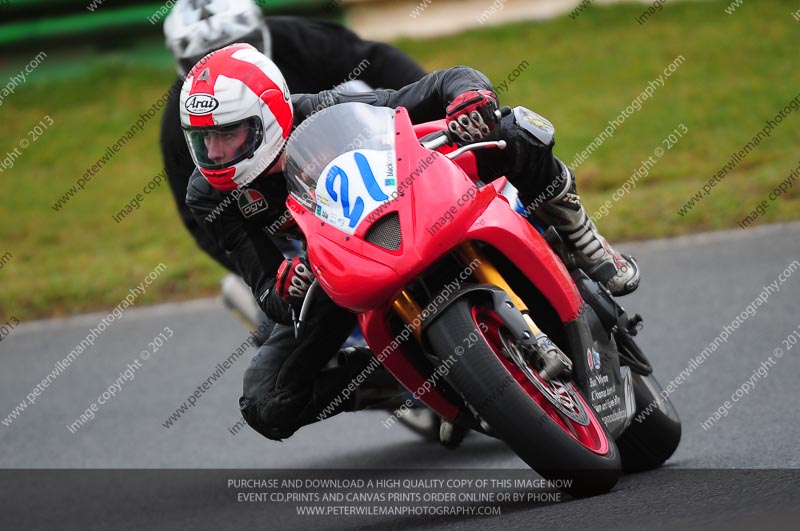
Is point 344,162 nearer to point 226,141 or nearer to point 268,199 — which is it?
point 226,141

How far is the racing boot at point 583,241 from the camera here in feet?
14.6

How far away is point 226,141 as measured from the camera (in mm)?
4145

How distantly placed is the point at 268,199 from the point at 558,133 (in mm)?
8542

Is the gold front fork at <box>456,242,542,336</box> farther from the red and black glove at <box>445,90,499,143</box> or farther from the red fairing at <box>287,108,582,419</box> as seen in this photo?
the red and black glove at <box>445,90,499,143</box>

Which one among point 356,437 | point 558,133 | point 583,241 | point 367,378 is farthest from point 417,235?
point 558,133

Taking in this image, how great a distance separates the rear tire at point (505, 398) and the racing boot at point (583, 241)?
93 cm

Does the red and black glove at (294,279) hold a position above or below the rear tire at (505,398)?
below

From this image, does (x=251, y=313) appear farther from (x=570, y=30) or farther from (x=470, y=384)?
(x=570, y=30)

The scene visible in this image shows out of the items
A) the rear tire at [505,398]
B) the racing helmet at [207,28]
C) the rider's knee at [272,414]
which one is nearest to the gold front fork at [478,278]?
the rear tire at [505,398]

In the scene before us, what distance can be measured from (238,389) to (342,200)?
4.04 meters

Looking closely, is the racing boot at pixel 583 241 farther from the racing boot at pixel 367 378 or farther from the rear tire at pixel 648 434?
the racing boot at pixel 367 378

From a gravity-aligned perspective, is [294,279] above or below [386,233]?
below

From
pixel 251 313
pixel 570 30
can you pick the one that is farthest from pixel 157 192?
pixel 251 313

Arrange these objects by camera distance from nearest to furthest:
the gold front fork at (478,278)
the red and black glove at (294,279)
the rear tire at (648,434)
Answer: the gold front fork at (478,278) → the red and black glove at (294,279) → the rear tire at (648,434)
